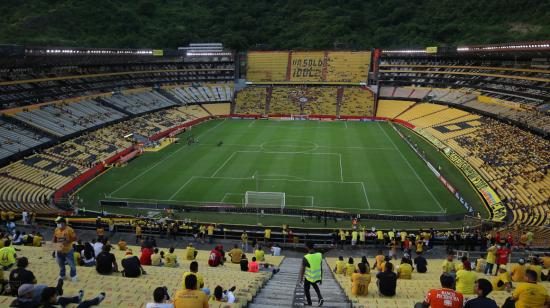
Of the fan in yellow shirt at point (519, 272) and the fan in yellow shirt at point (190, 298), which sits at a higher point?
the fan in yellow shirt at point (190, 298)

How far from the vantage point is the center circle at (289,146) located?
54000mm

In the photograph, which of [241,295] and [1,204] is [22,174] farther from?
[241,295]

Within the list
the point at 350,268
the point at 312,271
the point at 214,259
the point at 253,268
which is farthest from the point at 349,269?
the point at 312,271

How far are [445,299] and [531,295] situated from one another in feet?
5.76

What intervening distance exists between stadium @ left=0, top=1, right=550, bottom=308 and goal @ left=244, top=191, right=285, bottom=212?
190 millimetres

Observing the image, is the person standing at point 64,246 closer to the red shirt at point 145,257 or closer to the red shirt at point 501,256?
the red shirt at point 145,257

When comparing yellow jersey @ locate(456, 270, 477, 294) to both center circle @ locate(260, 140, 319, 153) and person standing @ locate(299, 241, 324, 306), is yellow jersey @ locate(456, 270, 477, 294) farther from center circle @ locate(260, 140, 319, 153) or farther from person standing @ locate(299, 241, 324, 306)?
center circle @ locate(260, 140, 319, 153)

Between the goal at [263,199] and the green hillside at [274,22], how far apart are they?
68.9 m

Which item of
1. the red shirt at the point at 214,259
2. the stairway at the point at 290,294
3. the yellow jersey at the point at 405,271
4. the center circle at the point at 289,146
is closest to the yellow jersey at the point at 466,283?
the stairway at the point at 290,294

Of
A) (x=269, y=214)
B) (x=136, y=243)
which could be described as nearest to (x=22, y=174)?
(x=136, y=243)

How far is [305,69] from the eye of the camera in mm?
Result: 94625

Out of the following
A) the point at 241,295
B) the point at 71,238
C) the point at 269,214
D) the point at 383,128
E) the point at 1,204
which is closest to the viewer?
the point at 241,295

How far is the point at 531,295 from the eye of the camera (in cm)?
830

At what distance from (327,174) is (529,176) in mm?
17690
